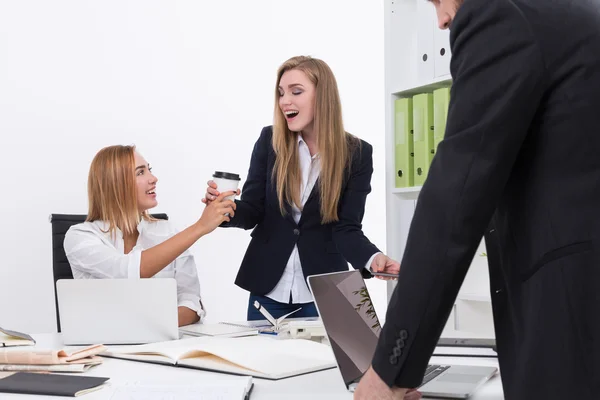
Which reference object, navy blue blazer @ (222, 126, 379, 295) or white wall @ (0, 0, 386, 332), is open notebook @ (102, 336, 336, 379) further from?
white wall @ (0, 0, 386, 332)

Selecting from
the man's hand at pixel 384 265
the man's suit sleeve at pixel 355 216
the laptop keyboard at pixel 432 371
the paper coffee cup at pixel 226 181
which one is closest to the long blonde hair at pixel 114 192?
the paper coffee cup at pixel 226 181

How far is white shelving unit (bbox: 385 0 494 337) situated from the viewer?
2.74 meters

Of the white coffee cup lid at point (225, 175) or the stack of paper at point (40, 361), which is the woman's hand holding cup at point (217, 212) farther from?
the stack of paper at point (40, 361)

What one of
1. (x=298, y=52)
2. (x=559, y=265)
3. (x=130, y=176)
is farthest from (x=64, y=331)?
(x=298, y=52)

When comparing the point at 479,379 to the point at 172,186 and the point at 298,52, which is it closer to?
the point at 172,186

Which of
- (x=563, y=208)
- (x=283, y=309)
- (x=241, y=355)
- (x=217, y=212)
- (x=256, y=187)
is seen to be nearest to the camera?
(x=563, y=208)

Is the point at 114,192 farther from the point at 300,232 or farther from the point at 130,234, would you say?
the point at 300,232

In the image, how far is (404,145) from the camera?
288 centimetres

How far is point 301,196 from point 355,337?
49.9 inches

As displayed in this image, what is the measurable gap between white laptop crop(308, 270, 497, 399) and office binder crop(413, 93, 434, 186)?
1.43 metres

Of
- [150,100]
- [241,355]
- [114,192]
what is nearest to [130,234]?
[114,192]

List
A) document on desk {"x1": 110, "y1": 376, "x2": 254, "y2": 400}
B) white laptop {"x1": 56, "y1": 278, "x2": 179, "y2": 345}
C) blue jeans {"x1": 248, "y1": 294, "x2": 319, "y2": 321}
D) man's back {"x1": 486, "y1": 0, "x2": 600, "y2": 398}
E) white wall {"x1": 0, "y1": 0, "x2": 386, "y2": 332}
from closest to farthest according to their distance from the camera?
1. man's back {"x1": 486, "y1": 0, "x2": 600, "y2": 398}
2. document on desk {"x1": 110, "y1": 376, "x2": 254, "y2": 400}
3. white laptop {"x1": 56, "y1": 278, "x2": 179, "y2": 345}
4. blue jeans {"x1": 248, "y1": 294, "x2": 319, "y2": 321}
5. white wall {"x1": 0, "y1": 0, "x2": 386, "y2": 332}

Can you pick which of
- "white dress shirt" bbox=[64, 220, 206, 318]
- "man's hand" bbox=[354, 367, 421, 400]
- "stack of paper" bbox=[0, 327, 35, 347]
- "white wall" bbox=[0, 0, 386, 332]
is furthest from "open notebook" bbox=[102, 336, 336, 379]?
"white wall" bbox=[0, 0, 386, 332]

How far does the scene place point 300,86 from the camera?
8.20 ft
